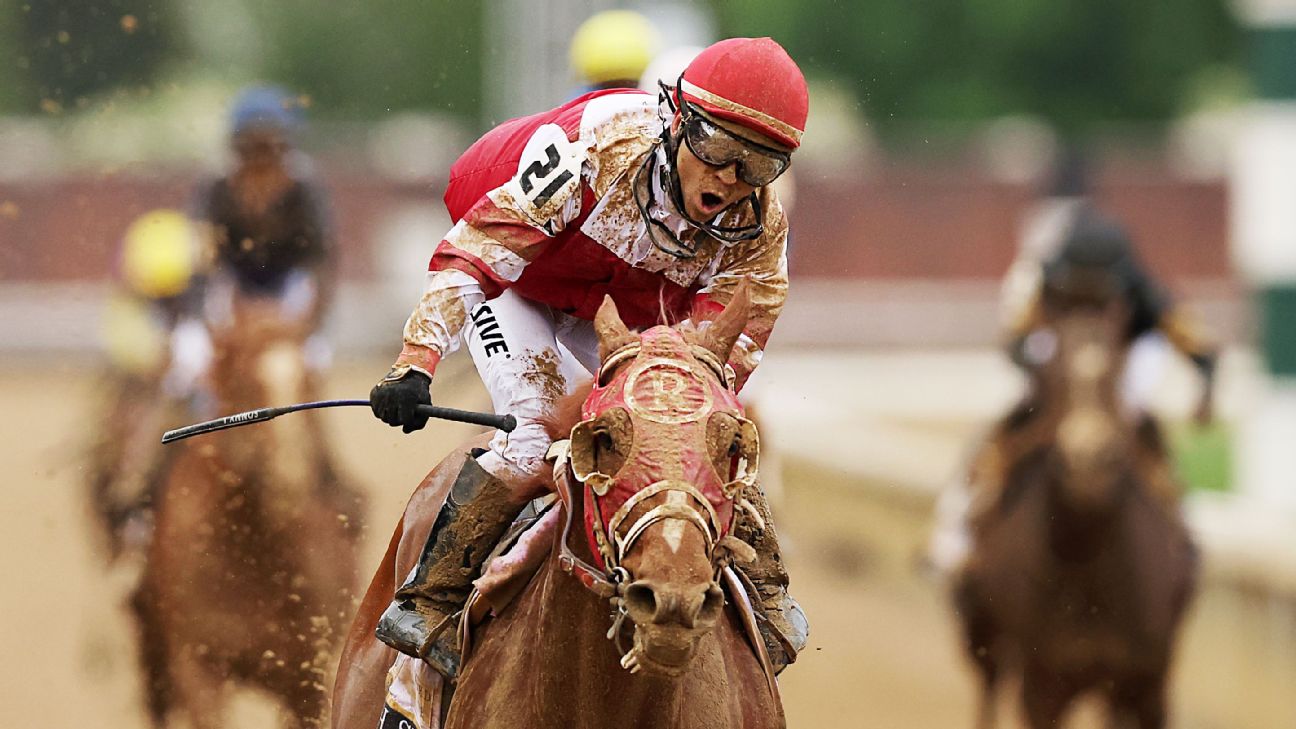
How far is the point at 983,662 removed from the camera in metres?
8.36

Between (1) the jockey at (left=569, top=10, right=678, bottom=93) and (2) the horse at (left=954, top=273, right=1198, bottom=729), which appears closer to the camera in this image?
(2) the horse at (left=954, top=273, right=1198, bottom=729)

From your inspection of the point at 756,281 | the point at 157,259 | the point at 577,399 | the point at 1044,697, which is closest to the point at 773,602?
the point at 756,281

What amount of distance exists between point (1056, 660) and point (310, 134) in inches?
889

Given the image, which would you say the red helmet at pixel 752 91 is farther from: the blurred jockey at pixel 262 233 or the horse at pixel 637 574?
the blurred jockey at pixel 262 233

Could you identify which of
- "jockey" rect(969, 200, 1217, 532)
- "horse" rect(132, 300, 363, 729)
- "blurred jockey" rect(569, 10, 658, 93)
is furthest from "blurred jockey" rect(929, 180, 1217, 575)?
"horse" rect(132, 300, 363, 729)

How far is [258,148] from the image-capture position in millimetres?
8156

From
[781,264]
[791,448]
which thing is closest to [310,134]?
[791,448]

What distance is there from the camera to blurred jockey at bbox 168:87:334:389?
8.02m

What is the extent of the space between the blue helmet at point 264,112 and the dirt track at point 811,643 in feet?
3.94

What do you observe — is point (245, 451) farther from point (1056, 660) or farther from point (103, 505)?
point (1056, 660)

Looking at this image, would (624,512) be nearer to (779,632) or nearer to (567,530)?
(567,530)

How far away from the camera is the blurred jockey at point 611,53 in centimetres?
819

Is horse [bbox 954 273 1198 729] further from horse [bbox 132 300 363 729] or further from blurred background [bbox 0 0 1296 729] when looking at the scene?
horse [bbox 132 300 363 729]

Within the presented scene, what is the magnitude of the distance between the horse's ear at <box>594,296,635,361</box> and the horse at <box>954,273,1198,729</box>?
4.85 meters
